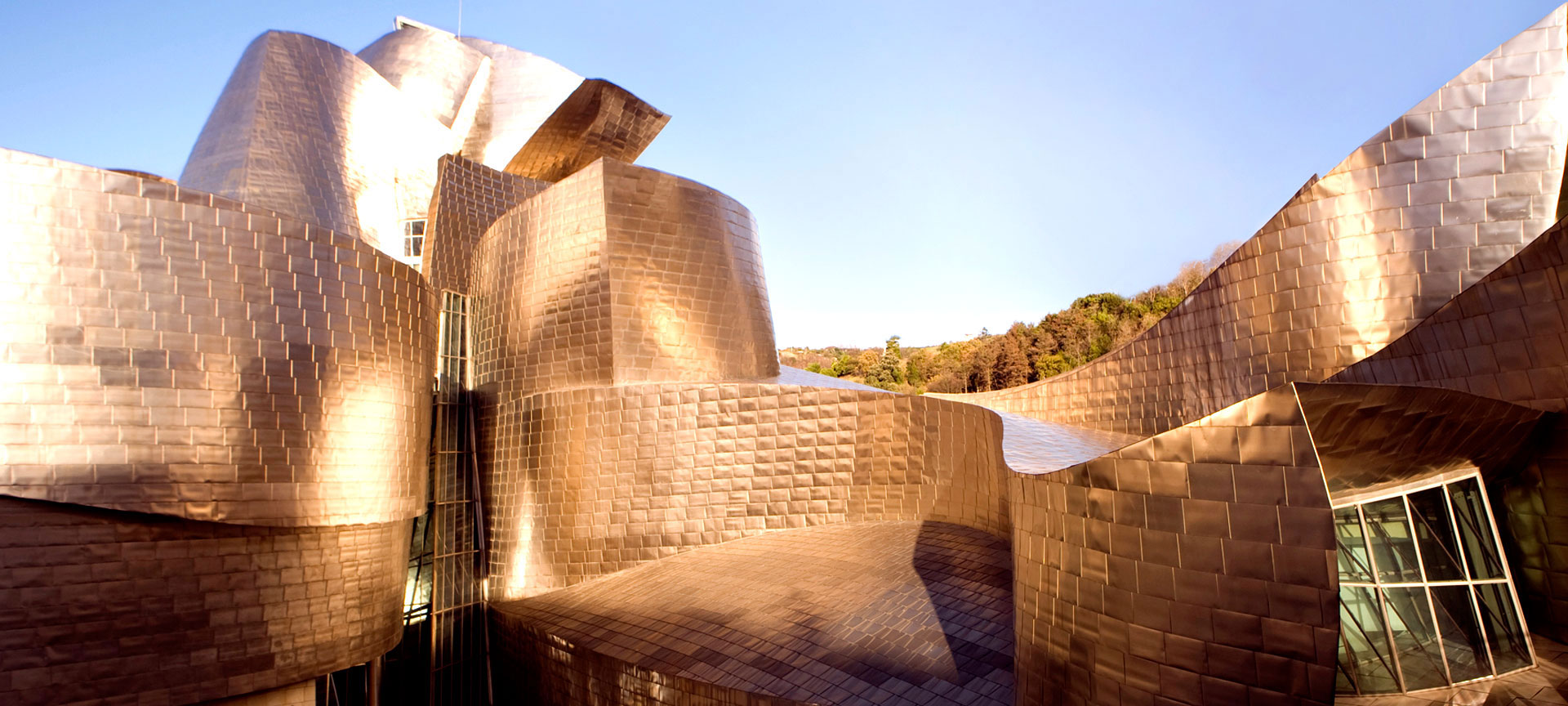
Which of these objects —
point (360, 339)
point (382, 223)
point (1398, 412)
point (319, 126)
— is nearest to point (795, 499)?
point (360, 339)

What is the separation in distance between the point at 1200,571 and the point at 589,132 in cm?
1462

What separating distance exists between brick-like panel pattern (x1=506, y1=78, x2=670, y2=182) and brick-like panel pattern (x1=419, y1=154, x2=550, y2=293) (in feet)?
6.23

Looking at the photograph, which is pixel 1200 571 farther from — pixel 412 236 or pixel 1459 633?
pixel 412 236

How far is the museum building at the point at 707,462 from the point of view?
5594mm

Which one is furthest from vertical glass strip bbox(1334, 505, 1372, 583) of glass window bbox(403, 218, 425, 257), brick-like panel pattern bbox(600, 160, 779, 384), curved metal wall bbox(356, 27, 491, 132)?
curved metal wall bbox(356, 27, 491, 132)

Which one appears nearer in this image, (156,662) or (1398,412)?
(1398,412)

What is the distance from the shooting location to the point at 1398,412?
546 centimetres

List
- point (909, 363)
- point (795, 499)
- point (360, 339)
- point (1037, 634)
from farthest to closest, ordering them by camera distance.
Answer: point (909, 363)
point (795, 499)
point (360, 339)
point (1037, 634)

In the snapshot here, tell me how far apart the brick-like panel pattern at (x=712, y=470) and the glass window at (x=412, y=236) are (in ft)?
19.3

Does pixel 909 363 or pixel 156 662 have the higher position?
pixel 909 363

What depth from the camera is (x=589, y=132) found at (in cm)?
1666

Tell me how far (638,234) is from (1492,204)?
420 inches

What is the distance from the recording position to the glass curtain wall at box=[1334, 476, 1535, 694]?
233 inches

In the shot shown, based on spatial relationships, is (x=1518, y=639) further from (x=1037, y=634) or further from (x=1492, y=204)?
(x=1492, y=204)
